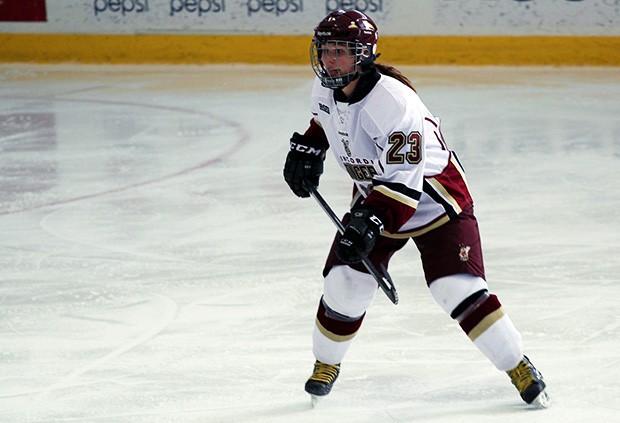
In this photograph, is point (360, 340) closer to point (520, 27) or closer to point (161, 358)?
point (161, 358)

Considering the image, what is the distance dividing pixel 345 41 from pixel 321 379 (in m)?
0.80

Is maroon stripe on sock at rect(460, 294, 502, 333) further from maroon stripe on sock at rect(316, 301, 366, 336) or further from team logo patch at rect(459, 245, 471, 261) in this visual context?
maroon stripe on sock at rect(316, 301, 366, 336)

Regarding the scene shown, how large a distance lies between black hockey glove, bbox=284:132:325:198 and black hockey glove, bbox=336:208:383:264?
0.43 m

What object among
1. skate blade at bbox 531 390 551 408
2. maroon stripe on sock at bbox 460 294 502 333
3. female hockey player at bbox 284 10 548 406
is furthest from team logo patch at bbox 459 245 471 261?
skate blade at bbox 531 390 551 408

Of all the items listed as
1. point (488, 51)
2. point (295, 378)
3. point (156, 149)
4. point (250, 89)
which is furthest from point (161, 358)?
point (488, 51)

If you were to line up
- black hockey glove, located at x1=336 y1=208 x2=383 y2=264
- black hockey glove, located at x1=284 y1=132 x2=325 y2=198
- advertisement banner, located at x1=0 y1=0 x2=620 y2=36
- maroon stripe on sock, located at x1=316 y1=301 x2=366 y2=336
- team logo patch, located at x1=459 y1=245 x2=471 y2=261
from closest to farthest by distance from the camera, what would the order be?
black hockey glove, located at x1=336 y1=208 x2=383 y2=264 < team logo patch, located at x1=459 y1=245 x2=471 y2=261 < maroon stripe on sock, located at x1=316 y1=301 x2=366 y2=336 < black hockey glove, located at x1=284 y1=132 x2=325 y2=198 < advertisement banner, located at x1=0 y1=0 x2=620 y2=36

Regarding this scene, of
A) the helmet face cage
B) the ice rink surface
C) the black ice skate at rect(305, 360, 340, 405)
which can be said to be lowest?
the ice rink surface

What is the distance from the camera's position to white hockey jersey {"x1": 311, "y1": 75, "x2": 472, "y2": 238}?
2.39 m

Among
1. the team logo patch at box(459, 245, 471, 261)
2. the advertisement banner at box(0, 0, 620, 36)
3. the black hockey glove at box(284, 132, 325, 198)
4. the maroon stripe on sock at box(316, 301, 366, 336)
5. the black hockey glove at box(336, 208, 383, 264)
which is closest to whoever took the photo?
the black hockey glove at box(336, 208, 383, 264)

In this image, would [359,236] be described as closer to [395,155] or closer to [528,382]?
[395,155]

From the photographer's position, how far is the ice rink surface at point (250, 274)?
9.05ft

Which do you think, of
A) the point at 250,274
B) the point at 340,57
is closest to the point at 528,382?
the point at 340,57

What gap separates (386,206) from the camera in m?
2.39

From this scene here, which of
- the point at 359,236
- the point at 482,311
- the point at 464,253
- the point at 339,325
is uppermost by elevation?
the point at 359,236
